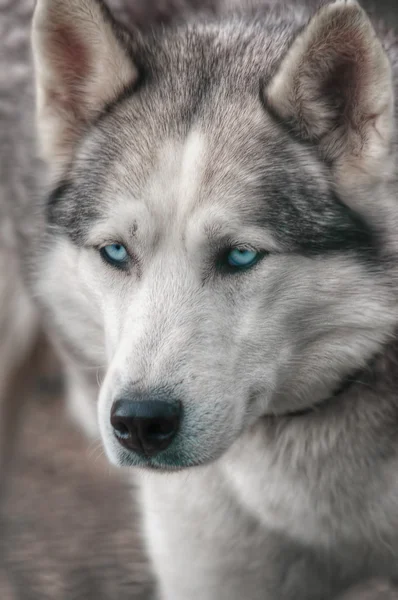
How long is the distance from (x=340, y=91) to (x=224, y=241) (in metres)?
0.55

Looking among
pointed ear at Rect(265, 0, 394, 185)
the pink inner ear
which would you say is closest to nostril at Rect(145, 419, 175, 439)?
pointed ear at Rect(265, 0, 394, 185)

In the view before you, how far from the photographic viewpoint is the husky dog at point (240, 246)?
2.91 meters

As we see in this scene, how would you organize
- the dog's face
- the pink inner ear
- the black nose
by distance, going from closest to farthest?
the black nose, the dog's face, the pink inner ear

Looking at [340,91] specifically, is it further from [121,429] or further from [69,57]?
[121,429]

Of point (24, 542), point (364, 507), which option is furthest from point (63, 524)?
point (364, 507)

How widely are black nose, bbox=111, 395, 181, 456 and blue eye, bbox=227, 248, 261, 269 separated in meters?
0.44

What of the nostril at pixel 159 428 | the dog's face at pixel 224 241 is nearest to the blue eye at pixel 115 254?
the dog's face at pixel 224 241

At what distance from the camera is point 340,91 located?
3.02 meters

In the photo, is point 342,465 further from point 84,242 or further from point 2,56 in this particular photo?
point 2,56

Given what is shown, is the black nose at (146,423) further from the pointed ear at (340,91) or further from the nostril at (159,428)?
the pointed ear at (340,91)

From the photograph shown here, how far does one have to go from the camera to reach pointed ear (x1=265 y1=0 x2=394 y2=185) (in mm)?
2859

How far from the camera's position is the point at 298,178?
3.08 m

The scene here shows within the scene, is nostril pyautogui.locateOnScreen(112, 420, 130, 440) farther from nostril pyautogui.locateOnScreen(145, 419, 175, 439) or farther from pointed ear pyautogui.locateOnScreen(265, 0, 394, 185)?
pointed ear pyautogui.locateOnScreen(265, 0, 394, 185)

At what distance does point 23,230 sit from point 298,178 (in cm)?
164
